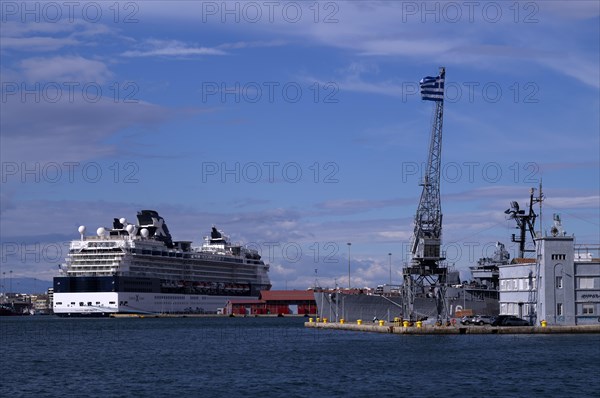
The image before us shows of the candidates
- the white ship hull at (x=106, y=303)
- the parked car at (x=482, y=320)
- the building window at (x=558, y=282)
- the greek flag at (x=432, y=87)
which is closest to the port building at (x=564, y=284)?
the building window at (x=558, y=282)

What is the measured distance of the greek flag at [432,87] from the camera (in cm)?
10319

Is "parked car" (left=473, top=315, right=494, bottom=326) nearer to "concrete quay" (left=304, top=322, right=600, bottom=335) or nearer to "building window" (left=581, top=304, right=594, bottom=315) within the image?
"concrete quay" (left=304, top=322, right=600, bottom=335)

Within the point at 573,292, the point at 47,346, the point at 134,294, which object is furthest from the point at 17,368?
the point at 134,294

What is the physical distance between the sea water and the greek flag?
27.5 m

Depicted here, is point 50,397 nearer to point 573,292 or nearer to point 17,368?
point 17,368

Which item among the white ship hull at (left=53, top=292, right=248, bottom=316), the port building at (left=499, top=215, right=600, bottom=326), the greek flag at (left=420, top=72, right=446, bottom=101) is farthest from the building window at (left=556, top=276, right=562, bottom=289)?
the white ship hull at (left=53, top=292, right=248, bottom=316)

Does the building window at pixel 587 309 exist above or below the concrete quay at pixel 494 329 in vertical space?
above

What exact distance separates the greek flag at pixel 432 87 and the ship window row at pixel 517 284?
20.4 metres

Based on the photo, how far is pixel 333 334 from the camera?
324 ft

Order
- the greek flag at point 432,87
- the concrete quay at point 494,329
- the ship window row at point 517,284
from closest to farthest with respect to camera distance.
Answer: the concrete quay at point 494,329 < the ship window row at point 517,284 < the greek flag at point 432,87

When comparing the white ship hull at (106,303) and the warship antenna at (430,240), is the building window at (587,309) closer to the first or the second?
the warship antenna at (430,240)

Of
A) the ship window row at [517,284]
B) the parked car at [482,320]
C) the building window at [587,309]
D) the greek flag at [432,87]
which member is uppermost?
the greek flag at [432,87]

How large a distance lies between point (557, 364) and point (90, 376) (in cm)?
2745

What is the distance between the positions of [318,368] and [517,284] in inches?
1615
